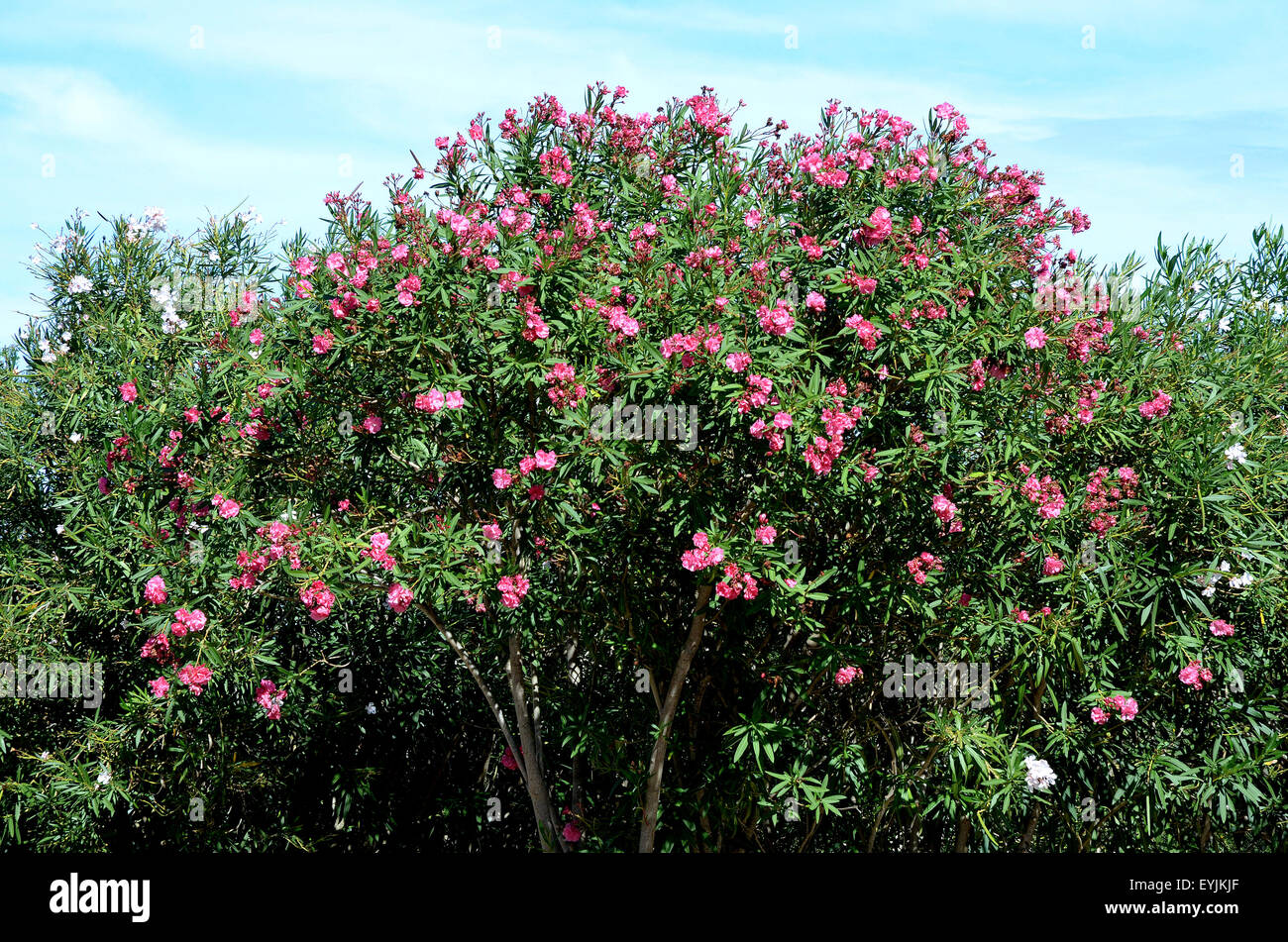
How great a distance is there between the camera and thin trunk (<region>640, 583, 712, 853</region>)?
5.13m

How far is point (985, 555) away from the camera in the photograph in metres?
5.07

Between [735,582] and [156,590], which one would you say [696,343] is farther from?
[156,590]

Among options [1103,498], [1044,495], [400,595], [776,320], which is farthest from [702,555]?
[1103,498]

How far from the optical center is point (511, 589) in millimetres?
4723

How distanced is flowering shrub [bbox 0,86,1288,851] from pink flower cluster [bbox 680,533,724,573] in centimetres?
1

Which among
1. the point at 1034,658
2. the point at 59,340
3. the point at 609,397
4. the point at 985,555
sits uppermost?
the point at 59,340

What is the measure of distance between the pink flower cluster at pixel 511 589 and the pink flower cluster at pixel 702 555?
739mm

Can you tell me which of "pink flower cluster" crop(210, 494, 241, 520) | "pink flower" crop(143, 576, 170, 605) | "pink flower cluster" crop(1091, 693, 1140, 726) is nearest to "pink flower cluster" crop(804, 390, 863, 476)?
"pink flower cluster" crop(1091, 693, 1140, 726)

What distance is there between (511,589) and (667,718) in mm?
1066

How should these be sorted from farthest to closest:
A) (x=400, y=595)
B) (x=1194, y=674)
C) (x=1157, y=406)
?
(x=1157, y=406) < (x=1194, y=674) < (x=400, y=595)
